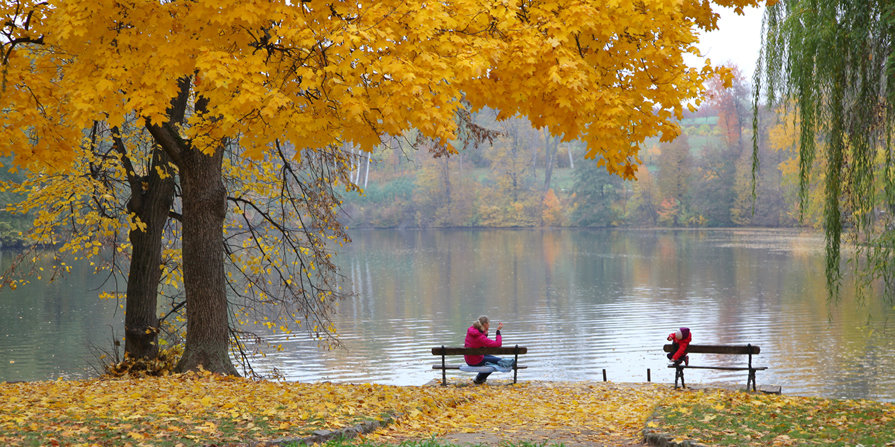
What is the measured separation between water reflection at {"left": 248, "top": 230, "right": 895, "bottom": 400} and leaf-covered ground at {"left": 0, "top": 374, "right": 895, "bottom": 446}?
12.4ft

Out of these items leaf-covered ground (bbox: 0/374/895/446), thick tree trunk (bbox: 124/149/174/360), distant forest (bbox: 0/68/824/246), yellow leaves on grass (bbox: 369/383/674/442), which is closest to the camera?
leaf-covered ground (bbox: 0/374/895/446)

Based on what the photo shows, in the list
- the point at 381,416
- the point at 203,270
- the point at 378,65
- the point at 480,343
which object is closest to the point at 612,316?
the point at 480,343

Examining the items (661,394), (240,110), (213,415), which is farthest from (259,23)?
(661,394)

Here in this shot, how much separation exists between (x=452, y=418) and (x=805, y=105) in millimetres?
4960

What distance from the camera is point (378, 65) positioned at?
5969 millimetres

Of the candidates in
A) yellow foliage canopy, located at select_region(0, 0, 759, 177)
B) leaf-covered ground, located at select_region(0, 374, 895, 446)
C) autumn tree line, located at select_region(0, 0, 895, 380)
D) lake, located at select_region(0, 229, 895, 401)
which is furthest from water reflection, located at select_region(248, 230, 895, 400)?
yellow foliage canopy, located at select_region(0, 0, 759, 177)

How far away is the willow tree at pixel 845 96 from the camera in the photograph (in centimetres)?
757

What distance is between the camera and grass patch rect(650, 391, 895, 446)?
19.8 feet

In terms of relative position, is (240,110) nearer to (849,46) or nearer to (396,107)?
(396,107)

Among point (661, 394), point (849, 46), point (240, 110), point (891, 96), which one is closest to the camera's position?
point (240, 110)

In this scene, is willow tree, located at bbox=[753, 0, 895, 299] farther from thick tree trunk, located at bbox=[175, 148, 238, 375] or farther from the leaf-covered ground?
thick tree trunk, located at bbox=[175, 148, 238, 375]

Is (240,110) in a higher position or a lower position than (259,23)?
lower

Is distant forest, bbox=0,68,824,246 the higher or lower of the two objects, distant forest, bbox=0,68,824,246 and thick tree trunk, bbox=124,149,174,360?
the higher

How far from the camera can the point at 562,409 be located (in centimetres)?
871
